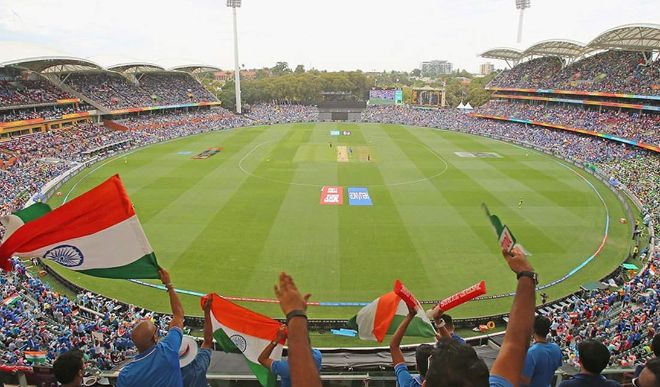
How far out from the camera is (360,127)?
73750 millimetres

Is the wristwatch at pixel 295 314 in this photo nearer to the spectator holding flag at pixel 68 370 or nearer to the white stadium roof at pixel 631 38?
Answer: the spectator holding flag at pixel 68 370

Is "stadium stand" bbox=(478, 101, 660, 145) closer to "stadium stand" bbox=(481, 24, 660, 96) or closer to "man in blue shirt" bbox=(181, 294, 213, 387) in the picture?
"stadium stand" bbox=(481, 24, 660, 96)

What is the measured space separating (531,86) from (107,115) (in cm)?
6063

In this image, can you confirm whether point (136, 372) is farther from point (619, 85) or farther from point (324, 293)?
point (619, 85)

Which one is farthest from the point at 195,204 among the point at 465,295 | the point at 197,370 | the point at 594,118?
the point at 594,118

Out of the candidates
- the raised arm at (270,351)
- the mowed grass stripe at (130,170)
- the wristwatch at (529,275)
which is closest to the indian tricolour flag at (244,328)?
the raised arm at (270,351)

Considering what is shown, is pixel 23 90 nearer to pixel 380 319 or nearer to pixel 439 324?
pixel 380 319

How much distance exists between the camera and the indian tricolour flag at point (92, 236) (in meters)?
5.37

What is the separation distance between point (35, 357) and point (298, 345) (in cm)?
1282

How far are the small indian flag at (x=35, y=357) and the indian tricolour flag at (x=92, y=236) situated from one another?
8.26 m

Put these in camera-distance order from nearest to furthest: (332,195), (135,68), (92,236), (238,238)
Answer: (92,236) < (238,238) < (332,195) < (135,68)

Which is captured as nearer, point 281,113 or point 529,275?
point 529,275

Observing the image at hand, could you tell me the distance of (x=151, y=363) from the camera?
3.79 m

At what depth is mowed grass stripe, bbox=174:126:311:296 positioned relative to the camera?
20.5 m
